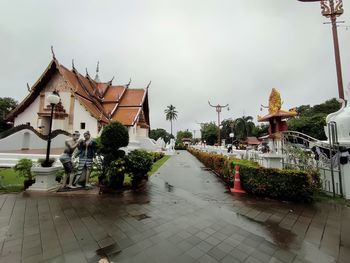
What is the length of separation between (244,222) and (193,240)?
142 cm

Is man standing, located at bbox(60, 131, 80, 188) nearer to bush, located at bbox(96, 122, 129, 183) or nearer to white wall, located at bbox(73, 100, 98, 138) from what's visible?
bush, located at bbox(96, 122, 129, 183)

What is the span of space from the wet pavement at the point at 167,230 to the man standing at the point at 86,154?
99 cm

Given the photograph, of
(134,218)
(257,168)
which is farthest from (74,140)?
(257,168)

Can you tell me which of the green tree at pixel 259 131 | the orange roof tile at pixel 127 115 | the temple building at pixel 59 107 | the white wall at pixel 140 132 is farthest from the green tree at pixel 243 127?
the temple building at pixel 59 107

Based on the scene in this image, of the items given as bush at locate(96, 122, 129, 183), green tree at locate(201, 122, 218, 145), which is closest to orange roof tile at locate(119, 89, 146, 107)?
bush at locate(96, 122, 129, 183)

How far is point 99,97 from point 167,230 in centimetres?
2204

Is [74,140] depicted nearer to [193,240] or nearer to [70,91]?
[193,240]

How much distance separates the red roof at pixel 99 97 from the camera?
674 inches

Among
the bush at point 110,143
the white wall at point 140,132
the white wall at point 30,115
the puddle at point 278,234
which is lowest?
the puddle at point 278,234

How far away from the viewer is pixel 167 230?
10.8 feet

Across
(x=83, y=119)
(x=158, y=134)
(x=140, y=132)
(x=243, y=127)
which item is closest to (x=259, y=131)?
(x=243, y=127)

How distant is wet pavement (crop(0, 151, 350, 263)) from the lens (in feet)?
8.33

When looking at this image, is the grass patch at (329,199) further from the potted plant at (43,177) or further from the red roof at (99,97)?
the red roof at (99,97)

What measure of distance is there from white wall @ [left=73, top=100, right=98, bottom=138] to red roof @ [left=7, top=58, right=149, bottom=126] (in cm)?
66
